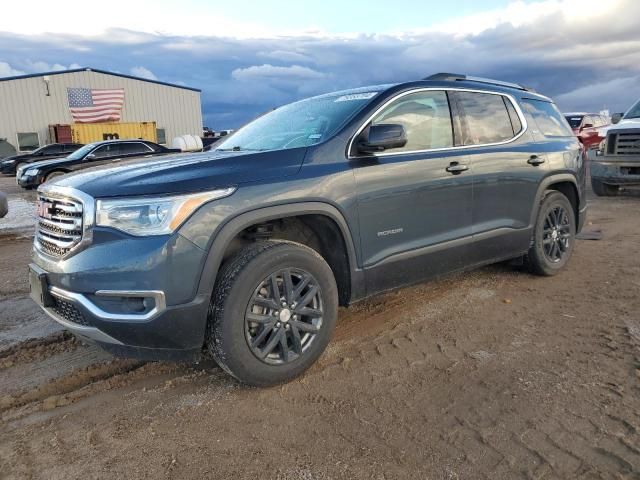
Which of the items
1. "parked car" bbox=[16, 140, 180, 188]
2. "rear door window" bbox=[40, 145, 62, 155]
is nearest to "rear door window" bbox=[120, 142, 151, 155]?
"parked car" bbox=[16, 140, 180, 188]

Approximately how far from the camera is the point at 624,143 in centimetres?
1027

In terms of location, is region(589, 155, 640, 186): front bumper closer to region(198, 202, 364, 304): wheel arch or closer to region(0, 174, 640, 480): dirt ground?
region(0, 174, 640, 480): dirt ground

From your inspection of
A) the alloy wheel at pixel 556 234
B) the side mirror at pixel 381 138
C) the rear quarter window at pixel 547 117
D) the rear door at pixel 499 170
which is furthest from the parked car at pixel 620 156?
the side mirror at pixel 381 138

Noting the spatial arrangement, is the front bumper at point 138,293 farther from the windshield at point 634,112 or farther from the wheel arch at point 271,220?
the windshield at point 634,112

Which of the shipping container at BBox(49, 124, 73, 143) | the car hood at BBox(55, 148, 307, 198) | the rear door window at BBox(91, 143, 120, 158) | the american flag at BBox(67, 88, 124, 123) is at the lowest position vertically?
the car hood at BBox(55, 148, 307, 198)

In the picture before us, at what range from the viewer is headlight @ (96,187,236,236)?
2.77 meters

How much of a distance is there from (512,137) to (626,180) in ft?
23.6

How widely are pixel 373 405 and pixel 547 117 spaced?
3.77 meters

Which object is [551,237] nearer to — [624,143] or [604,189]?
[624,143]

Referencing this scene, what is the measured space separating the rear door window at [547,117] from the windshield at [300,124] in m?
2.03

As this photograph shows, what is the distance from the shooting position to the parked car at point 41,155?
23.2 meters

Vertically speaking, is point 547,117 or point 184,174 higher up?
point 547,117

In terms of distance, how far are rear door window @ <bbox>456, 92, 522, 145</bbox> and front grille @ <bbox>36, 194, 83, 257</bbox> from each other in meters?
2.95

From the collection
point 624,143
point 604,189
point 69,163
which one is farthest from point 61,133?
point 624,143
